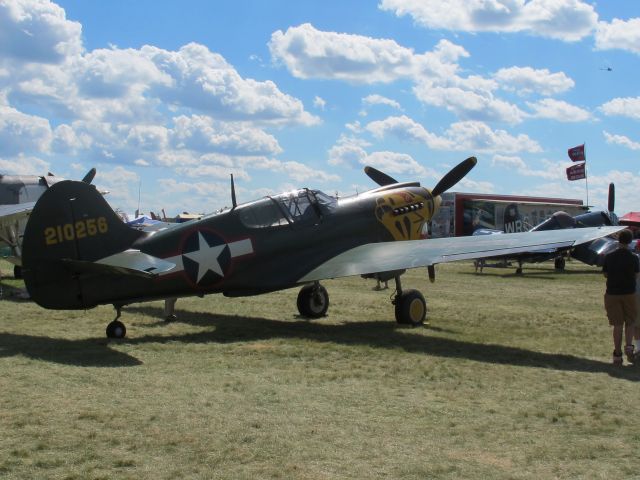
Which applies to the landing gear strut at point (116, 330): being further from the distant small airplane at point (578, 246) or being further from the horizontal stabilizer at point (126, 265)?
the distant small airplane at point (578, 246)

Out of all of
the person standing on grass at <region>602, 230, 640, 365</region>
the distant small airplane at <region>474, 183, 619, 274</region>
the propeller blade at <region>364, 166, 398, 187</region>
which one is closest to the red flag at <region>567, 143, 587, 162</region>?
the distant small airplane at <region>474, 183, 619, 274</region>

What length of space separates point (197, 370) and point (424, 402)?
97.7 inches

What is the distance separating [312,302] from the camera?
41.1 feet

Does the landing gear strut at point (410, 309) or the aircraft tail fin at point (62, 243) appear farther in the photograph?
the landing gear strut at point (410, 309)

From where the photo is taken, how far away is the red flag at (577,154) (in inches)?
1666

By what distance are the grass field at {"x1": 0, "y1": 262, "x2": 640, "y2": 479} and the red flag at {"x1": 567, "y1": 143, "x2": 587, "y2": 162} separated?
3321 cm

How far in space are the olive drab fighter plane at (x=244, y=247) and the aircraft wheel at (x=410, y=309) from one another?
0.05ft

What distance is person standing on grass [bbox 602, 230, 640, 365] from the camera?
26.9 ft

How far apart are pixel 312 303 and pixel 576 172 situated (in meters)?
34.1

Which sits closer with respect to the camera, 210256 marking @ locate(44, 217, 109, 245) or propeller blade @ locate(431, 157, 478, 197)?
210256 marking @ locate(44, 217, 109, 245)

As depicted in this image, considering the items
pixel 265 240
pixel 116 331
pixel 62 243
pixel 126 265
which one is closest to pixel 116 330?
pixel 116 331

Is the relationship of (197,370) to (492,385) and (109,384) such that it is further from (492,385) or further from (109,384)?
(492,385)

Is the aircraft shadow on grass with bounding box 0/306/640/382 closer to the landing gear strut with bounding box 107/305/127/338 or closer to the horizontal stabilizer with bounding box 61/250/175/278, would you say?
the landing gear strut with bounding box 107/305/127/338

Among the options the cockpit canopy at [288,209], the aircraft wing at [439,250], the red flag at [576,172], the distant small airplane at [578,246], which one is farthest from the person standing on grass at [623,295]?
the red flag at [576,172]
